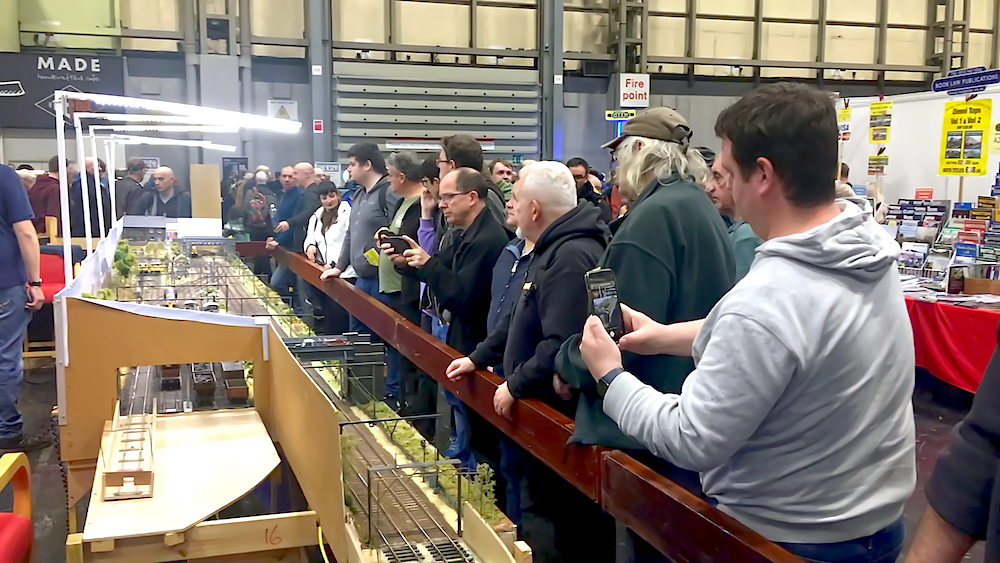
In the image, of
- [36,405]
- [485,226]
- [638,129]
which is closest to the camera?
[638,129]

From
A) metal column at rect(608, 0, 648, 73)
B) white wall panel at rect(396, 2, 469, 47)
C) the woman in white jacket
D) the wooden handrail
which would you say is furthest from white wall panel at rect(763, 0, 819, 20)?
the wooden handrail

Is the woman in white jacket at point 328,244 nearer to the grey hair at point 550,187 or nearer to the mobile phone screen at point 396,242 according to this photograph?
the mobile phone screen at point 396,242

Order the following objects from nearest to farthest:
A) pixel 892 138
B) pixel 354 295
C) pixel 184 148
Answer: pixel 354 295 < pixel 892 138 < pixel 184 148

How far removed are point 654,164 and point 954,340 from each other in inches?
144

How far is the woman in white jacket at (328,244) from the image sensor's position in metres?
5.39

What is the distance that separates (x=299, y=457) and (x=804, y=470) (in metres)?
1.55

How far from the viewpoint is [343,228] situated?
5840 mm

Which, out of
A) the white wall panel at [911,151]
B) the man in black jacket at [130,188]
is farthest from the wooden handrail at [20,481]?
the white wall panel at [911,151]

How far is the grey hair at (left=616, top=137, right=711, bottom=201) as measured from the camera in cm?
213

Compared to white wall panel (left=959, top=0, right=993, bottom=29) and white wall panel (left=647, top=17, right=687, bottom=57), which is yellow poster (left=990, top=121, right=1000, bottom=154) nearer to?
white wall panel (left=647, top=17, right=687, bottom=57)

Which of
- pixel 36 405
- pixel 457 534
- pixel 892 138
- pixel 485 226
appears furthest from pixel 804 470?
pixel 892 138

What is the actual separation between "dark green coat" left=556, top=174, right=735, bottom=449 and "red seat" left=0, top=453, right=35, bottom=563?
149 centimetres

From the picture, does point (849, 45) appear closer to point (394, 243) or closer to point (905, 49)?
point (905, 49)

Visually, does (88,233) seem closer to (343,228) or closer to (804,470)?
(343,228)
